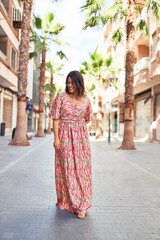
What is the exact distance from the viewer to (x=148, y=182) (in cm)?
677

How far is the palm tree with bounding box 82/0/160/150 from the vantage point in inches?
603

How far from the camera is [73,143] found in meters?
4.12

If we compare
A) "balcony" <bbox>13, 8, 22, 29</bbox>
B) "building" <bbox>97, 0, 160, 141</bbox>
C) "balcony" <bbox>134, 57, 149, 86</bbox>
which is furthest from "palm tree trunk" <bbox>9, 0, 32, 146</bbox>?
"balcony" <bbox>13, 8, 22, 29</bbox>

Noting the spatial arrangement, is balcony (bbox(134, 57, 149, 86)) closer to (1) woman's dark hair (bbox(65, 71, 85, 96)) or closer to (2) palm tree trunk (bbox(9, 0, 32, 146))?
(2) palm tree trunk (bbox(9, 0, 32, 146))

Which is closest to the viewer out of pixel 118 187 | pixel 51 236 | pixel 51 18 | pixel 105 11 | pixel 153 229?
pixel 51 236

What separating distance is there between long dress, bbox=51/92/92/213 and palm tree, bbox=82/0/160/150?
11242mm

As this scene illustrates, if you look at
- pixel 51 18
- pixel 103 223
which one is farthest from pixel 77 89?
pixel 51 18

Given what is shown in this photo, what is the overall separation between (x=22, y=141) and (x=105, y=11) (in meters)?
7.50

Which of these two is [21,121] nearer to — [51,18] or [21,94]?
[21,94]

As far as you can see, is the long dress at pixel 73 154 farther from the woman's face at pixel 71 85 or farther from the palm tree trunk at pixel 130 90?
the palm tree trunk at pixel 130 90

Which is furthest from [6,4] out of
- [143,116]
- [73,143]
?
[73,143]

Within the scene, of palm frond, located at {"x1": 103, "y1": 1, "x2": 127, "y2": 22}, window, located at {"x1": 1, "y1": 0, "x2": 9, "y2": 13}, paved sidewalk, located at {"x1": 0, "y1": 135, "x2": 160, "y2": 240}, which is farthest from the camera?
window, located at {"x1": 1, "y1": 0, "x2": 9, "y2": 13}

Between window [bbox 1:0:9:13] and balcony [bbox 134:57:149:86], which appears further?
window [bbox 1:0:9:13]

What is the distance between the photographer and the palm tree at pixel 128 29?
15328 mm
